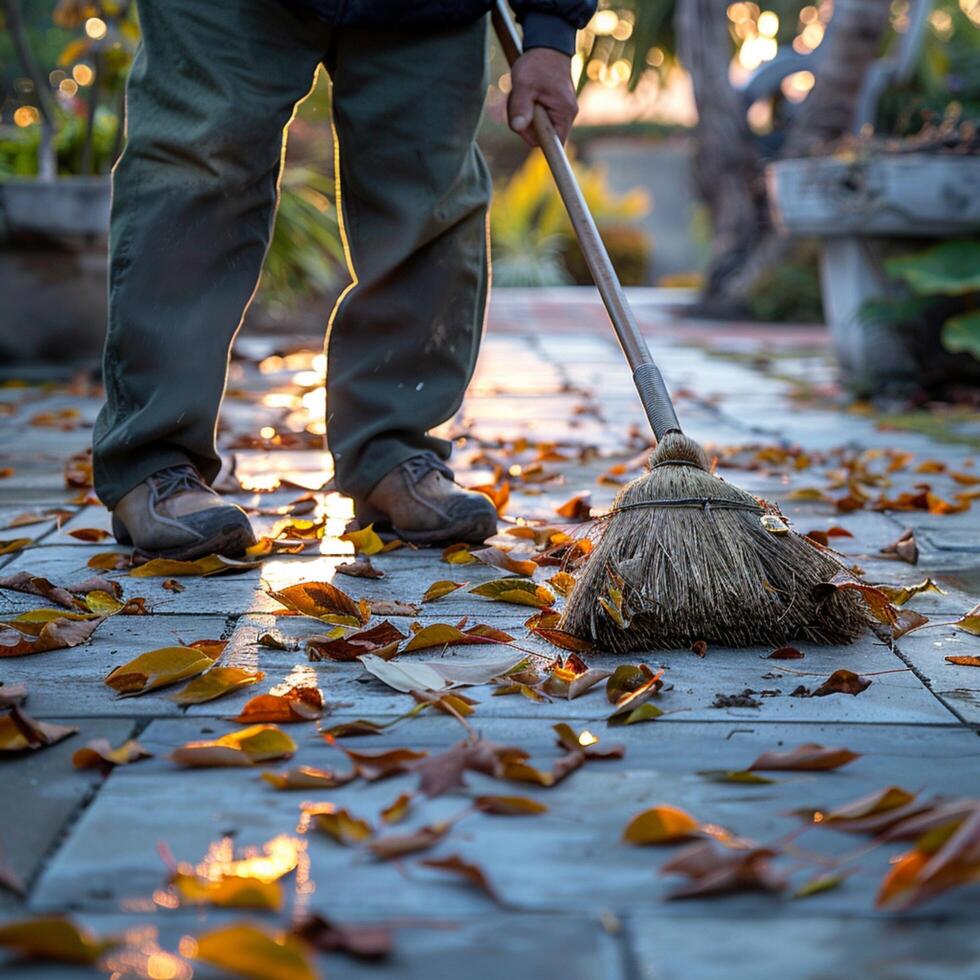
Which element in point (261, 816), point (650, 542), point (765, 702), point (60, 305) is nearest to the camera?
point (261, 816)

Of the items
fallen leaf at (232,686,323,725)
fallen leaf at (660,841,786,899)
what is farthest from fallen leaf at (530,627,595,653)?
fallen leaf at (660,841,786,899)

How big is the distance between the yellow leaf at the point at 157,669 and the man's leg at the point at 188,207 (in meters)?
0.73

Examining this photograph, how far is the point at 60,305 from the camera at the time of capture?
5.39m

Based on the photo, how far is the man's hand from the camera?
2355mm

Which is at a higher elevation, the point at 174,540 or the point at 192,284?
the point at 192,284

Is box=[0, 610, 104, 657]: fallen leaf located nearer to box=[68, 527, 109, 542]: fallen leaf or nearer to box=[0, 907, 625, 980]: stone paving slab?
box=[68, 527, 109, 542]: fallen leaf

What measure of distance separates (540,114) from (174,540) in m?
0.97

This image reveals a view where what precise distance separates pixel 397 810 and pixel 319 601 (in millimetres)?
758

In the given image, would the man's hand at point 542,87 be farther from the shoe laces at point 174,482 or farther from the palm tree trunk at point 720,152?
the palm tree trunk at point 720,152

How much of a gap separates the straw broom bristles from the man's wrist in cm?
89

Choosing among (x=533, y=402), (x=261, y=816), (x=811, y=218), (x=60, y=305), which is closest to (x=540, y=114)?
(x=261, y=816)

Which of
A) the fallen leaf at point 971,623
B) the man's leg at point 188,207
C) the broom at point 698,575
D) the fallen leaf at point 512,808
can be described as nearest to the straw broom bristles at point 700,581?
the broom at point 698,575

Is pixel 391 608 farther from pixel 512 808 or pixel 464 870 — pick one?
pixel 464 870

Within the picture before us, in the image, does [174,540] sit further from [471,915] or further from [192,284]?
[471,915]
